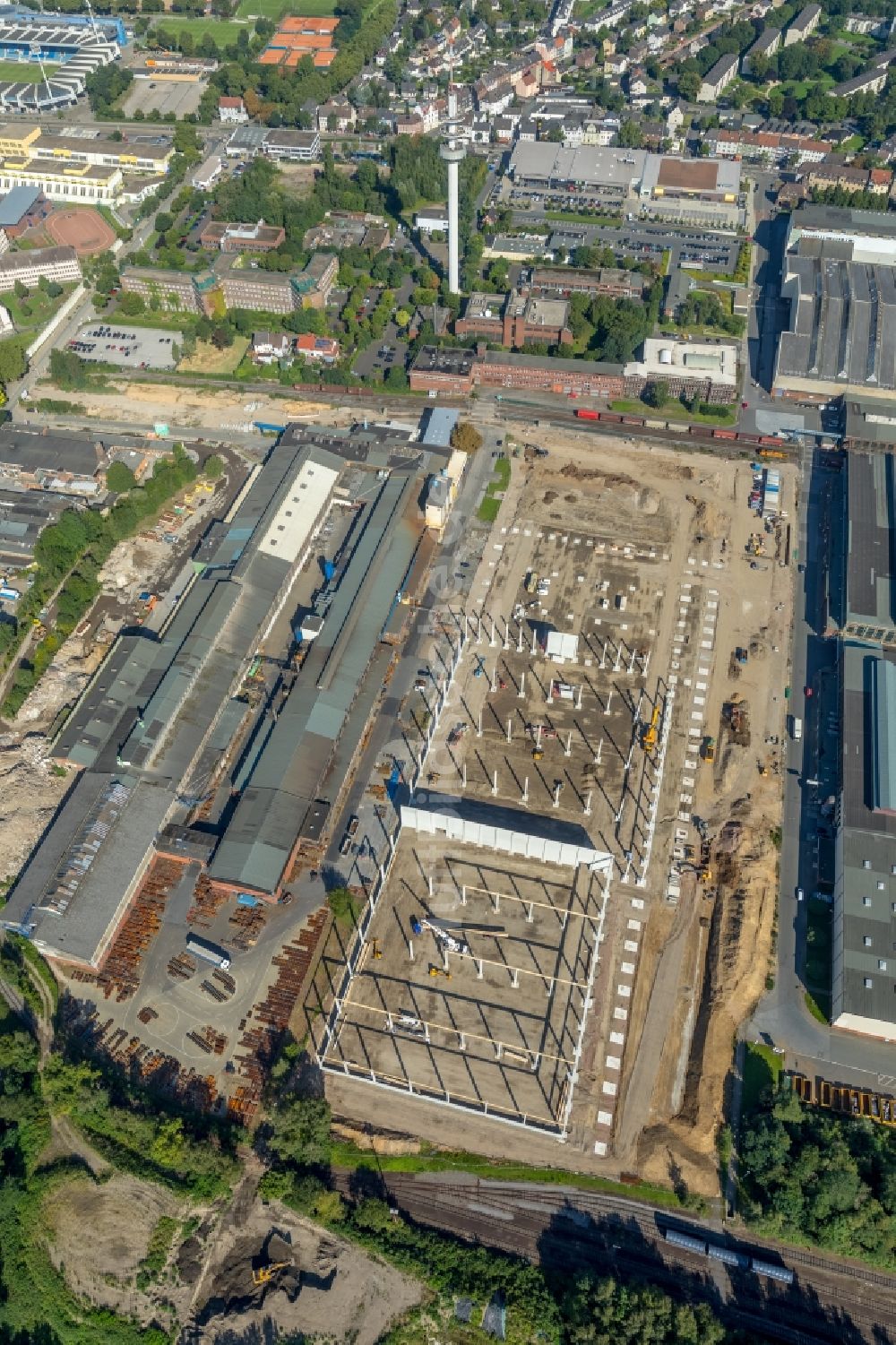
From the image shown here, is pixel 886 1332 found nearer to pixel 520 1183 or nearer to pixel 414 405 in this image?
pixel 520 1183

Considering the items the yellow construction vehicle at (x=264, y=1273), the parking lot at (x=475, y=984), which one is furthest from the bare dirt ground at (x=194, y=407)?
the yellow construction vehicle at (x=264, y=1273)

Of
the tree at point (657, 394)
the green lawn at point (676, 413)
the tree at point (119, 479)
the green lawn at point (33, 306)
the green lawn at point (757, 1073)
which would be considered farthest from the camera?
the green lawn at point (33, 306)

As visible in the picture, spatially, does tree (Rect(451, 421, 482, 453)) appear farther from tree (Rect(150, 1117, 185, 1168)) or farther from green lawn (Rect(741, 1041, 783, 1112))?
tree (Rect(150, 1117, 185, 1168))

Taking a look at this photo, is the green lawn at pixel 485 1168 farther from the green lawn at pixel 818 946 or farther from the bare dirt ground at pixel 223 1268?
the green lawn at pixel 818 946

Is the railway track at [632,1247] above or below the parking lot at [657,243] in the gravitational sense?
below

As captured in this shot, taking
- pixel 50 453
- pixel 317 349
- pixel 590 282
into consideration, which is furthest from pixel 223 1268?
pixel 590 282

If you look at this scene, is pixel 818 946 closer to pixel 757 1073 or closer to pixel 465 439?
pixel 757 1073
